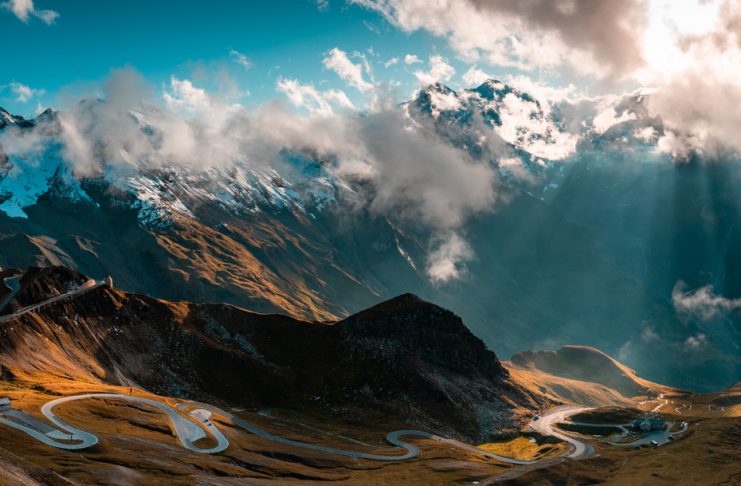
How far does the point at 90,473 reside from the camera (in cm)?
9962

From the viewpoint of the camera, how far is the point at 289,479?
444 ft

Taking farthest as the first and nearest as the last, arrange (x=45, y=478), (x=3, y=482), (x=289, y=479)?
(x=289, y=479), (x=45, y=478), (x=3, y=482)

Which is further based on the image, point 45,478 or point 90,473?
point 90,473

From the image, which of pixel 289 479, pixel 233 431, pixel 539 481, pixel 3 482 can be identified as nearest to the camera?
pixel 3 482

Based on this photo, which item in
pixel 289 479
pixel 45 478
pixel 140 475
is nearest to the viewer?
pixel 45 478

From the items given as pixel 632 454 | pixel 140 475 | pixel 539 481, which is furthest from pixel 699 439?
pixel 140 475

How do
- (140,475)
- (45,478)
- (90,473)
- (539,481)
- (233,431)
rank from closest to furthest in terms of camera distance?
(45,478) < (90,473) < (140,475) < (539,481) < (233,431)

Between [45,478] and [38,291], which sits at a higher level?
[38,291]

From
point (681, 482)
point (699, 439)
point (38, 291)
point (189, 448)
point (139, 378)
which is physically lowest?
point (189, 448)

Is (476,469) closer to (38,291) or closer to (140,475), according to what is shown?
(140,475)

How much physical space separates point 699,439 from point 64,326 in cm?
19704

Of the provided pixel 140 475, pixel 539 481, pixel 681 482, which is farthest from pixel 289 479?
pixel 681 482

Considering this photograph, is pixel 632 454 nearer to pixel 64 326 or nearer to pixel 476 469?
pixel 476 469

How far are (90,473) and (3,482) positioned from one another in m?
27.0
